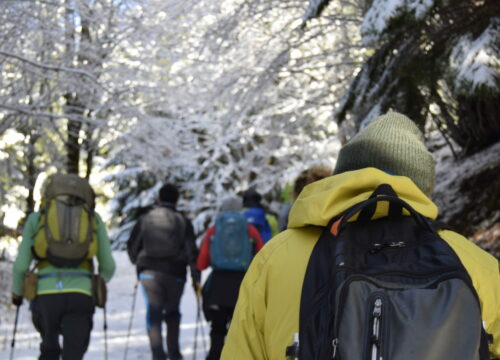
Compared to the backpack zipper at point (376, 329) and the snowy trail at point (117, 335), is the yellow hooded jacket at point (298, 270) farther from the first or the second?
the snowy trail at point (117, 335)

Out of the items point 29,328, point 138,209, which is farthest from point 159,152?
point 138,209

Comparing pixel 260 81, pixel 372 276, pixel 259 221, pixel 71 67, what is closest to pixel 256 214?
pixel 259 221

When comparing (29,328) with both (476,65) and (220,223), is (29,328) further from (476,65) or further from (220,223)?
(476,65)

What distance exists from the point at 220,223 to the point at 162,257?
668mm

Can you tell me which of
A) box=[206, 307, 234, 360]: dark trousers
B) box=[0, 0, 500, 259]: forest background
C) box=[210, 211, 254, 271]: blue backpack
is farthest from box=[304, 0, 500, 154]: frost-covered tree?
box=[206, 307, 234, 360]: dark trousers

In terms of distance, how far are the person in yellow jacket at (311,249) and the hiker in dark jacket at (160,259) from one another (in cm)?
461

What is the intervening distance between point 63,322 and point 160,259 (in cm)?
188

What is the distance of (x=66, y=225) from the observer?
15.3 ft

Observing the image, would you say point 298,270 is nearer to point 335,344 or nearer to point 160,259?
point 335,344

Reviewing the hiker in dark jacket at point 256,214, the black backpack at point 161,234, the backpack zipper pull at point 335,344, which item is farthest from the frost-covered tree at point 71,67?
the backpack zipper pull at point 335,344

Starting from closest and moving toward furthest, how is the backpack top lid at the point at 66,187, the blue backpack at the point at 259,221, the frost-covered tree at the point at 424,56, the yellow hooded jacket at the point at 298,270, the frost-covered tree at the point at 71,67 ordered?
the yellow hooded jacket at the point at 298,270
the backpack top lid at the point at 66,187
the frost-covered tree at the point at 424,56
the blue backpack at the point at 259,221
the frost-covered tree at the point at 71,67

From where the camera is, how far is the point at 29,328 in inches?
360

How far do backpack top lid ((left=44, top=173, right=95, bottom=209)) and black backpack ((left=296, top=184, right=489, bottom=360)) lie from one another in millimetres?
3388

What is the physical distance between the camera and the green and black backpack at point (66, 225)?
15.2 feet
